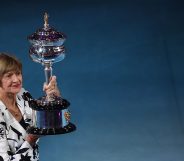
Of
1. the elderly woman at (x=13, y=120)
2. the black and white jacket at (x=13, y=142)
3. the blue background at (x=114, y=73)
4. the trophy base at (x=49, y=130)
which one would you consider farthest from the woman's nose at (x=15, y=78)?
the blue background at (x=114, y=73)

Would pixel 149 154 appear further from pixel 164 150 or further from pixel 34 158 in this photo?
pixel 34 158

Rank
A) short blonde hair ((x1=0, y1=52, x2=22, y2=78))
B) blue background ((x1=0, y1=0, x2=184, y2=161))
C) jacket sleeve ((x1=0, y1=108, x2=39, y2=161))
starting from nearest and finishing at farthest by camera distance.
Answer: jacket sleeve ((x1=0, y1=108, x2=39, y2=161)) < short blonde hair ((x1=0, y1=52, x2=22, y2=78)) < blue background ((x1=0, y1=0, x2=184, y2=161))


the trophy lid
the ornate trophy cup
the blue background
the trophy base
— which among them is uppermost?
the blue background

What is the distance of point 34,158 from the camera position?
2934 mm

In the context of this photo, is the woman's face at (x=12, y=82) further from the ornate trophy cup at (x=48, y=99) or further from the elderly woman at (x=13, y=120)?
the ornate trophy cup at (x=48, y=99)

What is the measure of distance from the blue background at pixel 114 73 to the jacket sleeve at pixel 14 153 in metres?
1.69

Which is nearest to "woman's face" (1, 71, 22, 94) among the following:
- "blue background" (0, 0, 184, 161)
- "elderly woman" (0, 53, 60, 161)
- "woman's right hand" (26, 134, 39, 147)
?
"elderly woman" (0, 53, 60, 161)

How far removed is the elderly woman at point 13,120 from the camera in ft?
9.34

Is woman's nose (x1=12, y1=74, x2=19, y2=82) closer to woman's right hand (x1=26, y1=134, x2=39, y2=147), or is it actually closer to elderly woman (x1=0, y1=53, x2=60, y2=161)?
elderly woman (x1=0, y1=53, x2=60, y2=161)

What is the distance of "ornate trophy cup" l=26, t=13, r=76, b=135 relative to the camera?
289 cm

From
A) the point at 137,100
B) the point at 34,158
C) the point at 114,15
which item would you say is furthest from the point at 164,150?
the point at 114,15

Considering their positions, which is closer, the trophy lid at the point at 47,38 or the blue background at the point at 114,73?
the trophy lid at the point at 47,38

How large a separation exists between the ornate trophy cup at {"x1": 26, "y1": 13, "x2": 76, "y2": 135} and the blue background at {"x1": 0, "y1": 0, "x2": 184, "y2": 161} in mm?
1689

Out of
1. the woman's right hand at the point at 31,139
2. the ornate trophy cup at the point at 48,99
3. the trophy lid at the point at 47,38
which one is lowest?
the woman's right hand at the point at 31,139
